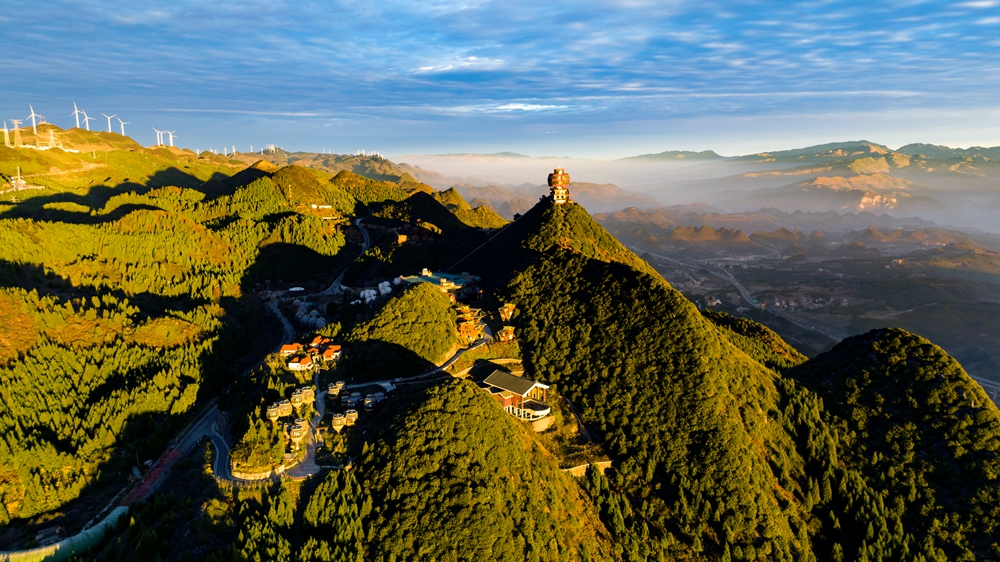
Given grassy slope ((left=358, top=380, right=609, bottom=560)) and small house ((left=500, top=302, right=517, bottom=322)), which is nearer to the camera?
grassy slope ((left=358, top=380, right=609, bottom=560))

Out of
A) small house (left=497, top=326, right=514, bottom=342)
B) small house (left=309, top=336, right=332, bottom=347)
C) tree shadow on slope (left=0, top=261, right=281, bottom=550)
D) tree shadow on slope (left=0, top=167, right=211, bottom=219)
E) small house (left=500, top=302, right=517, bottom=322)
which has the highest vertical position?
Answer: tree shadow on slope (left=0, top=167, right=211, bottom=219)

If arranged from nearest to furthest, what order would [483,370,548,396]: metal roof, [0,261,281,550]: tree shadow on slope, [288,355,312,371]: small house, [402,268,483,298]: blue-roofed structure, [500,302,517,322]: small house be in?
[0,261,281,550]: tree shadow on slope < [483,370,548,396]: metal roof < [288,355,312,371]: small house < [500,302,517,322]: small house < [402,268,483,298]: blue-roofed structure

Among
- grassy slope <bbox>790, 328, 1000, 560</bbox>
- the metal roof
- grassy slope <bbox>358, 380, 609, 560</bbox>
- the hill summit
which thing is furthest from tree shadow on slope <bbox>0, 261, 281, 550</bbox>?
grassy slope <bbox>790, 328, 1000, 560</bbox>

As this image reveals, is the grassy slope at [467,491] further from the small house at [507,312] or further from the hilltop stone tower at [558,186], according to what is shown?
the hilltop stone tower at [558,186]

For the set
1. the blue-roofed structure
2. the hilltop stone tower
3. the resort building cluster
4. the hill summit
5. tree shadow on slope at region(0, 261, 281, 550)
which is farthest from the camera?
the hilltop stone tower

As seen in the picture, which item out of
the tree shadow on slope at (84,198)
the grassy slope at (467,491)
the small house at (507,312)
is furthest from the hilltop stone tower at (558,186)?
the tree shadow on slope at (84,198)

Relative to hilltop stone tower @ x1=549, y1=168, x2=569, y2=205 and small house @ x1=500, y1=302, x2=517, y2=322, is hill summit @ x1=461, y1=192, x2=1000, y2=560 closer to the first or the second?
small house @ x1=500, y1=302, x2=517, y2=322
